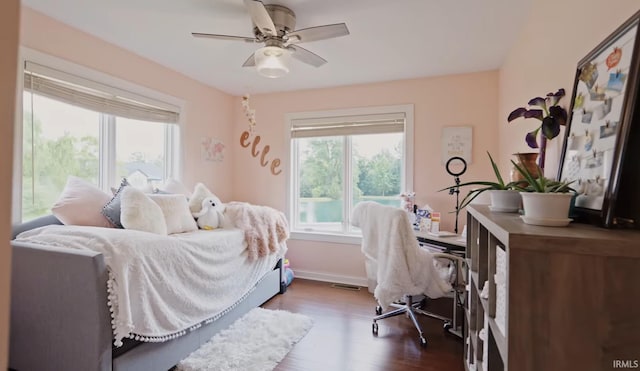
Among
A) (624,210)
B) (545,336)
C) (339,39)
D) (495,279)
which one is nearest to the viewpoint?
(545,336)

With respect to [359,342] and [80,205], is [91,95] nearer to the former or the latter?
[80,205]

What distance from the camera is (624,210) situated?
86cm

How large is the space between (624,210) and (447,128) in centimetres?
243

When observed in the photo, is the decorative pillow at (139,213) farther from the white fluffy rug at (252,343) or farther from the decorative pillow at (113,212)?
the white fluffy rug at (252,343)

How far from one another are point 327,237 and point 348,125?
1361 mm

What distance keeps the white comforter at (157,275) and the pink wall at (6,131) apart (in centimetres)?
114

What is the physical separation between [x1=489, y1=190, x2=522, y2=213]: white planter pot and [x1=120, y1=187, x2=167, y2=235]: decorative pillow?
82.3 inches

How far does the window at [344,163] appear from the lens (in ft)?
11.1

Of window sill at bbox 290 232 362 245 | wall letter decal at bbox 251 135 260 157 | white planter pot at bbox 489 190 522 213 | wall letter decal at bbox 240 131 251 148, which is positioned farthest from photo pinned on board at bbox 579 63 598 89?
wall letter decal at bbox 240 131 251 148

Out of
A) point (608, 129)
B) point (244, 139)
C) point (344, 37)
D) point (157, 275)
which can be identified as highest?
point (344, 37)

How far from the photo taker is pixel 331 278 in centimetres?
358

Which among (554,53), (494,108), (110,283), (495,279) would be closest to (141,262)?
(110,283)

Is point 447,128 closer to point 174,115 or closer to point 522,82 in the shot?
point 522,82

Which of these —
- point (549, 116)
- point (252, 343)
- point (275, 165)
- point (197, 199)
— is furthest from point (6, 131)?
point (275, 165)
